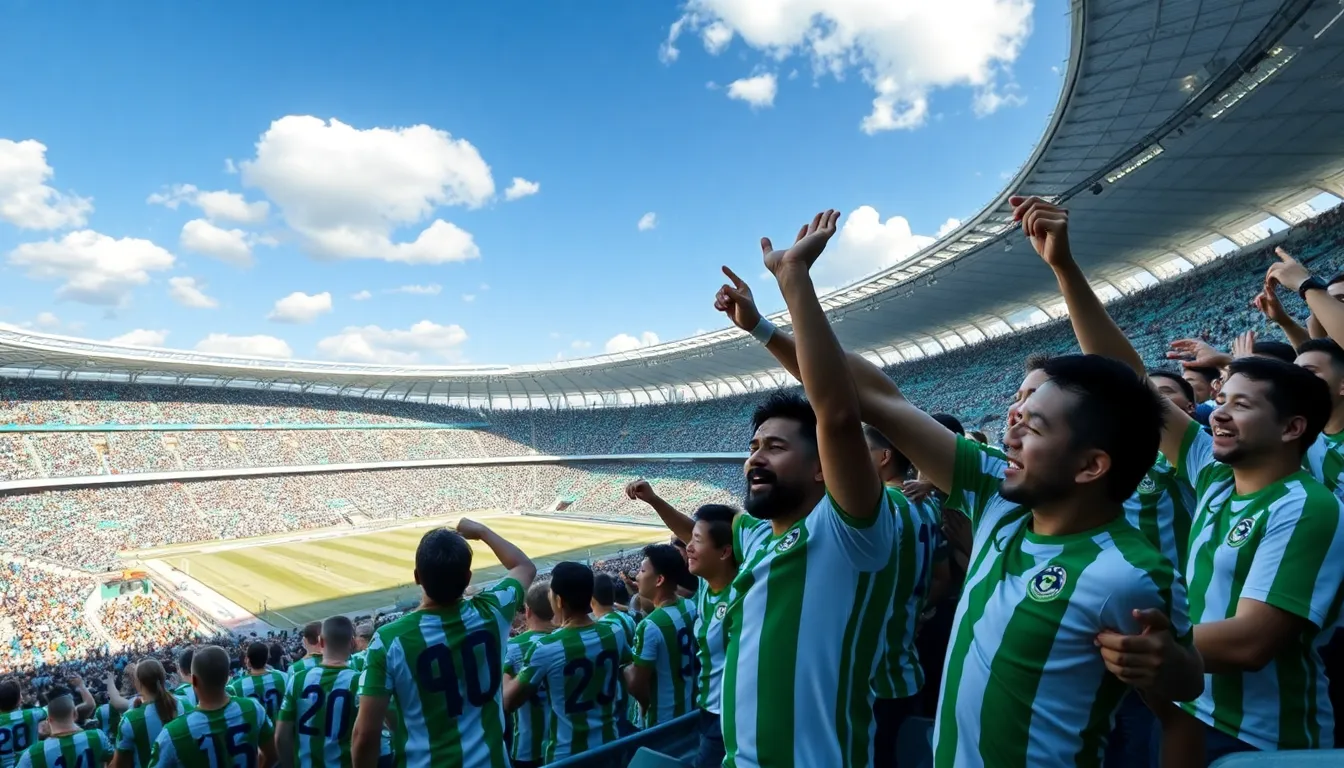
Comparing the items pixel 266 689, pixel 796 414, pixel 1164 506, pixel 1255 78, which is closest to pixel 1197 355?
pixel 1164 506

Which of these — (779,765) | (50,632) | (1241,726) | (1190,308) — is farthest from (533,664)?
(1190,308)

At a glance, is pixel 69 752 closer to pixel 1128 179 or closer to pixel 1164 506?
pixel 1164 506

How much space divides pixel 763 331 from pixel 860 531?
2.35 ft

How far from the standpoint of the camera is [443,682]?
3.00m

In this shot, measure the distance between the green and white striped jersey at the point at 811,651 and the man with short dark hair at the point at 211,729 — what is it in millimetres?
3107

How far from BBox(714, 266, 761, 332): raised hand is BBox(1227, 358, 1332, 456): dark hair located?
5.27 ft

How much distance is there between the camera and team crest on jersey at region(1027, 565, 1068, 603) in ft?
5.17

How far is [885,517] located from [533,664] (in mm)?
2322

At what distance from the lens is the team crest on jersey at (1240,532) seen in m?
2.12

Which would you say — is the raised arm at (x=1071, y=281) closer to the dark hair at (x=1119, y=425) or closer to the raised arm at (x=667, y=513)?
the dark hair at (x=1119, y=425)

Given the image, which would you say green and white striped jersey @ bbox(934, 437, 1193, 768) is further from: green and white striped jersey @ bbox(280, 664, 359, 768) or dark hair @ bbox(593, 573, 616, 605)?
green and white striped jersey @ bbox(280, 664, 359, 768)

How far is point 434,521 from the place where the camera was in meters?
42.8

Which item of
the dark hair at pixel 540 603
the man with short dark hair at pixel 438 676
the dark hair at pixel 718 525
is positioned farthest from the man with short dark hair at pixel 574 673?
the dark hair at pixel 718 525

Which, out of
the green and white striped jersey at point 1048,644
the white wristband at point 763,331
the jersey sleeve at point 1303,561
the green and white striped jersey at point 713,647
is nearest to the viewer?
the green and white striped jersey at point 1048,644
